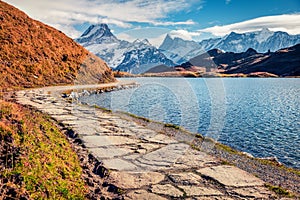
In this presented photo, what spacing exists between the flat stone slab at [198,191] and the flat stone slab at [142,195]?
88cm

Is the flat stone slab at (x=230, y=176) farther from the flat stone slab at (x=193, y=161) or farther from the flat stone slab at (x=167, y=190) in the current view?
the flat stone slab at (x=167, y=190)

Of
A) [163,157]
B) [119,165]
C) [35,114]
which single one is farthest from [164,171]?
[35,114]

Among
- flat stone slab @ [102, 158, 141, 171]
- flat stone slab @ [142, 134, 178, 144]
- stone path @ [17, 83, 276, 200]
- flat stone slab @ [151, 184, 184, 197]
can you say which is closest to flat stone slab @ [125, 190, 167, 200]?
stone path @ [17, 83, 276, 200]

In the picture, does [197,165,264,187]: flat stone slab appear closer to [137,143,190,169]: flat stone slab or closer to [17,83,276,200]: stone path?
[17,83,276,200]: stone path

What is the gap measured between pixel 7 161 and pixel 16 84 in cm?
3041

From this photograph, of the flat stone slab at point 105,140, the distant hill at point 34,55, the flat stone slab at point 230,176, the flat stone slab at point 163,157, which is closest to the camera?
the flat stone slab at point 230,176

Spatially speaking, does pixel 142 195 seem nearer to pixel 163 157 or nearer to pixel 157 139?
pixel 163 157

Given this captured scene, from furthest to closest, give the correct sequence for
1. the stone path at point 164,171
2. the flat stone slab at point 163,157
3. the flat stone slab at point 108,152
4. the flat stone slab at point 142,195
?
1. the flat stone slab at point 108,152
2. the flat stone slab at point 163,157
3. the stone path at point 164,171
4. the flat stone slab at point 142,195

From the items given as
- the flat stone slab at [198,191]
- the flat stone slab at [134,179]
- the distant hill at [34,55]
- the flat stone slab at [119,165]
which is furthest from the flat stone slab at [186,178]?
the distant hill at [34,55]

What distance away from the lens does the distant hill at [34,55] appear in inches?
1422

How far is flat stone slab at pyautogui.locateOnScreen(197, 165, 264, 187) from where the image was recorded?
812 cm

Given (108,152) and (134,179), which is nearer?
(134,179)

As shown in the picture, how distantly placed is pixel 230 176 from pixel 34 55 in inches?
1647

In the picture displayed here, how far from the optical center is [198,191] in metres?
7.30
